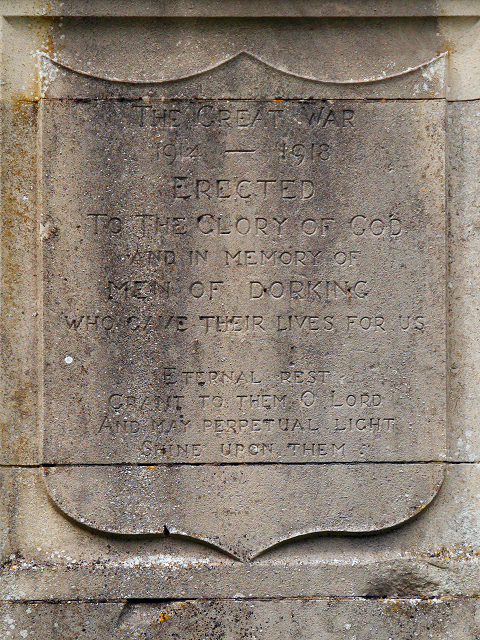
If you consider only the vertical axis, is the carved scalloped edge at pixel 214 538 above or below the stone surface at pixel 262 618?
above

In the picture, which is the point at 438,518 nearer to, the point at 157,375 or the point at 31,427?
the point at 157,375

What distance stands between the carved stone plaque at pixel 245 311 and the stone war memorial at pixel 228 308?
0.01 m

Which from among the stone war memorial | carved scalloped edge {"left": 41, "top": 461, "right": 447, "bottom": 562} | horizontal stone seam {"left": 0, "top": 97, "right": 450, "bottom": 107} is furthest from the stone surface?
horizontal stone seam {"left": 0, "top": 97, "right": 450, "bottom": 107}

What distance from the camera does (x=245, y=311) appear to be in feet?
7.92

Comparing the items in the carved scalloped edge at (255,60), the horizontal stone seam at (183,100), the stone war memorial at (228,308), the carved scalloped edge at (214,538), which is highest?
the carved scalloped edge at (255,60)

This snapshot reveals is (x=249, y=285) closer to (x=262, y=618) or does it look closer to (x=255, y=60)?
(x=255, y=60)

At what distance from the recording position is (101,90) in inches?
94.2

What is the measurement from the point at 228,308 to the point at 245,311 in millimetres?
82

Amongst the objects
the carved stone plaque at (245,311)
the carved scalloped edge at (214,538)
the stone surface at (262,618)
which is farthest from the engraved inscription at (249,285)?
the stone surface at (262,618)

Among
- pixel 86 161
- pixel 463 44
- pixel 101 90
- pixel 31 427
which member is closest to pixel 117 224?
pixel 86 161

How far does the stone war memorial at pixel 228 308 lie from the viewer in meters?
2.38

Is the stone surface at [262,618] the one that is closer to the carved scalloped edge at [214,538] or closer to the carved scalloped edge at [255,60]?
the carved scalloped edge at [214,538]

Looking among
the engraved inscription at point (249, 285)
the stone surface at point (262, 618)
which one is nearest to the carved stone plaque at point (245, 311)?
the engraved inscription at point (249, 285)

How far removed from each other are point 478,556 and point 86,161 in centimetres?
264
